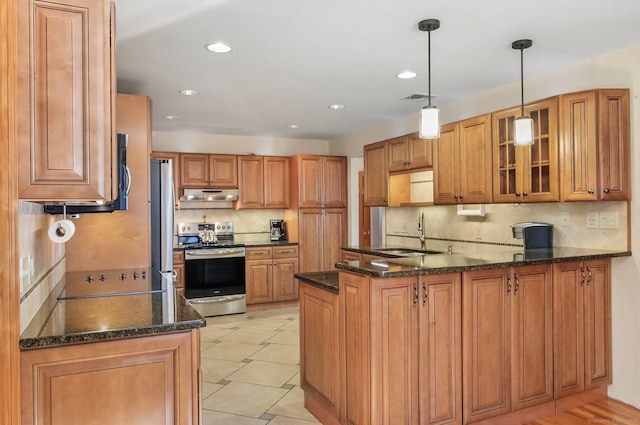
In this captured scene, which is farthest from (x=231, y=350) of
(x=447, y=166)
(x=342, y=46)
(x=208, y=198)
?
(x=342, y=46)

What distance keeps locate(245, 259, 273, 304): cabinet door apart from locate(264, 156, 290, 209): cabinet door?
0.89 m

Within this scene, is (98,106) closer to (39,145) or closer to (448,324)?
(39,145)

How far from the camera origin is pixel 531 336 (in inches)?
111

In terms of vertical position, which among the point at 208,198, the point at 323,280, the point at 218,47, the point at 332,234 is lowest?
the point at 323,280

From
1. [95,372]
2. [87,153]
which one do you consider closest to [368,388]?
[95,372]

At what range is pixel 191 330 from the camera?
1788 mm

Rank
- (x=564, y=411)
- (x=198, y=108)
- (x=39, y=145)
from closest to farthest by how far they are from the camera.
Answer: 1. (x=39, y=145)
2. (x=564, y=411)
3. (x=198, y=108)

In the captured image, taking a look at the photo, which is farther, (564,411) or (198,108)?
(198,108)

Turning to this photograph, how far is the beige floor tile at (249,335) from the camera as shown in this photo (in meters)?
4.70

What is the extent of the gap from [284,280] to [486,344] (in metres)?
3.92

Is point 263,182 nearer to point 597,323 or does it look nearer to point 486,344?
point 486,344

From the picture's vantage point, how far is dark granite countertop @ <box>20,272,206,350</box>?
5.22 ft

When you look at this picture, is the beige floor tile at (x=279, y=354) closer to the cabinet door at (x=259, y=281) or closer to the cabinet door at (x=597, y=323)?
the cabinet door at (x=259, y=281)

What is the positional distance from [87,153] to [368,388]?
68.8 inches
